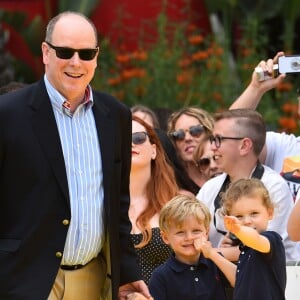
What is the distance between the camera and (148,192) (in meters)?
7.04

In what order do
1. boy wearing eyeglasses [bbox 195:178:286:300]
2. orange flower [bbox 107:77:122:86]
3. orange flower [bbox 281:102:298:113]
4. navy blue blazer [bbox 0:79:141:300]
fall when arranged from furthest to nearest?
orange flower [bbox 107:77:122:86] → orange flower [bbox 281:102:298:113] → boy wearing eyeglasses [bbox 195:178:286:300] → navy blue blazer [bbox 0:79:141:300]

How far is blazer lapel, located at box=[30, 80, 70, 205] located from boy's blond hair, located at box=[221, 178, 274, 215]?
1371 mm

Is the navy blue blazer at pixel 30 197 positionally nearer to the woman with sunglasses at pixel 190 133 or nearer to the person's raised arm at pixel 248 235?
the person's raised arm at pixel 248 235

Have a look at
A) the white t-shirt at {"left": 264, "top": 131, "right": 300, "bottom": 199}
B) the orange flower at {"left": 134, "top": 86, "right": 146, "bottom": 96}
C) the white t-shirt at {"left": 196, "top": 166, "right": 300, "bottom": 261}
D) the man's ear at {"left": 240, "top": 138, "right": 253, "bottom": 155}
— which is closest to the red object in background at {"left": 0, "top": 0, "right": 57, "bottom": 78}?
the orange flower at {"left": 134, "top": 86, "right": 146, "bottom": 96}

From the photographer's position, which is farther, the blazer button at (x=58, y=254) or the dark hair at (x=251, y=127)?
the dark hair at (x=251, y=127)

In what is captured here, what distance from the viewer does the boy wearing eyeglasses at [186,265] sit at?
A: 5.91m

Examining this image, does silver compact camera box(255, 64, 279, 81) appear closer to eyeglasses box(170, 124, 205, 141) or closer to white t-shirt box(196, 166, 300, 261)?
white t-shirt box(196, 166, 300, 261)

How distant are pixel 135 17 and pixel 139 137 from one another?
Result: 7.18m

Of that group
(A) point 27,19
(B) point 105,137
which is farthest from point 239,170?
(A) point 27,19

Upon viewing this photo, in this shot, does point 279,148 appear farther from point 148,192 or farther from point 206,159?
point 148,192

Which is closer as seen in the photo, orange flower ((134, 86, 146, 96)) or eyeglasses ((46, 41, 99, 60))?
eyeglasses ((46, 41, 99, 60))

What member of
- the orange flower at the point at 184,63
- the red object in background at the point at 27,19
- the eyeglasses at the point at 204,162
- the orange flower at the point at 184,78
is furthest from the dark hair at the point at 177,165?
the red object in background at the point at 27,19

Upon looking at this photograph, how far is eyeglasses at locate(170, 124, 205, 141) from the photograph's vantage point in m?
8.23

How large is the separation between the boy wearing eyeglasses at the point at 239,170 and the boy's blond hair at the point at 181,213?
16.3 inches
